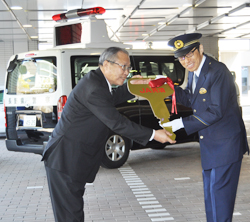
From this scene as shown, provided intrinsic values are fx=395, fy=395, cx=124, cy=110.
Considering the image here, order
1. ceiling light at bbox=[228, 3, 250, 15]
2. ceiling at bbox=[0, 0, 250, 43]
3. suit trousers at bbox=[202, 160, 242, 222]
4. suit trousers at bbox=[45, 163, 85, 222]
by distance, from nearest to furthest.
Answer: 1. suit trousers at bbox=[45, 163, 85, 222]
2. suit trousers at bbox=[202, 160, 242, 222]
3. ceiling at bbox=[0, 0, 250, 43]
4. ceiling light at bbox=[228, 3, 250, 15]

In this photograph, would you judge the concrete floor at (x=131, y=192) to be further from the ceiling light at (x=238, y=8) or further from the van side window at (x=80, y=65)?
the ceiling light at (x=238, y=8)

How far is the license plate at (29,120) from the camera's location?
660 cm

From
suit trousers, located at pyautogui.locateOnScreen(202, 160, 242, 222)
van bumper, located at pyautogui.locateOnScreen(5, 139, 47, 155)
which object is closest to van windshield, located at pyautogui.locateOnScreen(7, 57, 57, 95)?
van bumper, located at pyautogui.locateOnScreen(5, 139, 47, 155)

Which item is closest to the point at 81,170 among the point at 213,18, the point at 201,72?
the point at 201,72

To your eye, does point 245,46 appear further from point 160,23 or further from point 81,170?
point 81,170

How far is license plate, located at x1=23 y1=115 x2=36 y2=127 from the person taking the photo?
6602 mm

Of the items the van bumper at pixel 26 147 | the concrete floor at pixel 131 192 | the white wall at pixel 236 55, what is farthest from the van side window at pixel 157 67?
the white wall at pixel 236 55

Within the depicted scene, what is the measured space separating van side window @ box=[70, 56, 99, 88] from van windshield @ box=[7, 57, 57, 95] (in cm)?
30

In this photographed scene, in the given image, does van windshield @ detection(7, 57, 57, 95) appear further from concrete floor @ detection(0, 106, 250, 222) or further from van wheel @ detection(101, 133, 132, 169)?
concrete floor @ detection(0, 106, 250, 222)

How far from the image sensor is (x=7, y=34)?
16828 millimetres

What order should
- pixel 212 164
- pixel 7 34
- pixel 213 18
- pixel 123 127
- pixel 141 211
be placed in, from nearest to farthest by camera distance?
pixel 123 127
pixel 212 164
pixel 141 211
pixel 213 18
pixel 7 34

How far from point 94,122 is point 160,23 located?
12.7m

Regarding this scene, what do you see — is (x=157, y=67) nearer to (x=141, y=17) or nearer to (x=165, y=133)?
(x=165, y=133)

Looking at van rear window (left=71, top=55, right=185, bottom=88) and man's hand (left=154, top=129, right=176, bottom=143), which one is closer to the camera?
man's hand (left=154, top=129, right=176, bottom=143)
